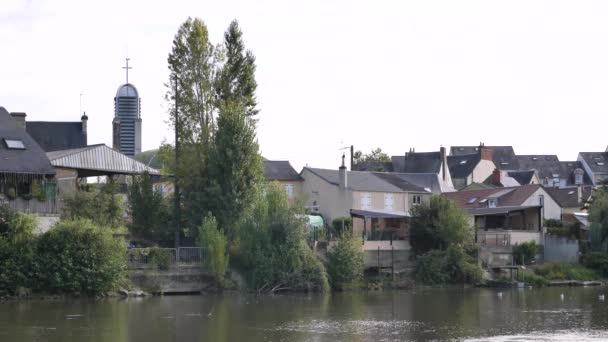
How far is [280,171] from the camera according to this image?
8500 cm

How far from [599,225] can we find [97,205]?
116 feet

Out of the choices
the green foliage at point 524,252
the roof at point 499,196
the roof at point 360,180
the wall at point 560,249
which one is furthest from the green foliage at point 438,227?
the roof at point 360,180

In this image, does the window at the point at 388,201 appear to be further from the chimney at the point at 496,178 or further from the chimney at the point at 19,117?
the chimney at the point at 19,117

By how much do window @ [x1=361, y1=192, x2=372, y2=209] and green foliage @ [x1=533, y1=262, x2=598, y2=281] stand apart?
16.6m

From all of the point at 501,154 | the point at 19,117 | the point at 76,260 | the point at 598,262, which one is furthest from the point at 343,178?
the point at 501,154

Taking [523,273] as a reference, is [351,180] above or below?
above

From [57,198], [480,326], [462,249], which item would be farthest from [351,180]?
[480,326]

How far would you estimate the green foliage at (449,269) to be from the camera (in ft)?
207

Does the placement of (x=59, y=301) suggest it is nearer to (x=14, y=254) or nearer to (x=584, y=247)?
(x=14, y=254)

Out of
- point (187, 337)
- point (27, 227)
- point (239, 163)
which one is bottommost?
point (187, 337)

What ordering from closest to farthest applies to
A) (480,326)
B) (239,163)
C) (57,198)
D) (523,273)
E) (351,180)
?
(480,326), (57,198), (239,163), (523,273), (351,180)

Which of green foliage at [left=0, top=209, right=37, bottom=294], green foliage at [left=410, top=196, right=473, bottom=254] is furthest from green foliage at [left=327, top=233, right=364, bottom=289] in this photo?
green foliage at [left=0, top=209, right=37, bottom=294]

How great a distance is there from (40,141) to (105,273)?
79.2ft

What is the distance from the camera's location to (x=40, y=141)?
2872 inches
